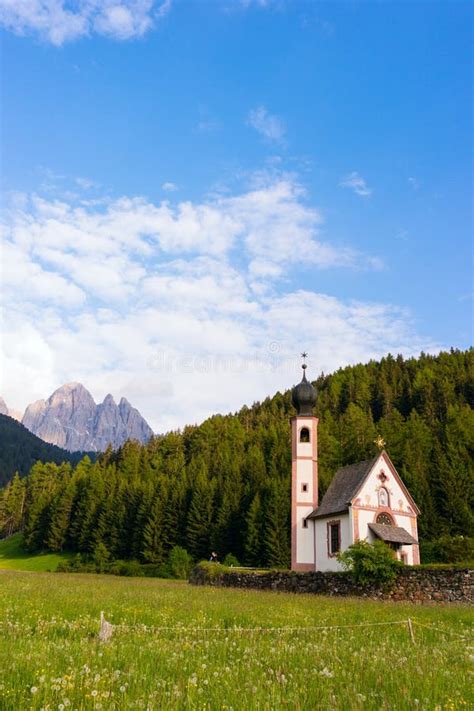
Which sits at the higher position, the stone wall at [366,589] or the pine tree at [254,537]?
the pine tree at [254,537]

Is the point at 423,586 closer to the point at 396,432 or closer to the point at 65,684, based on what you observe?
the point at 65,684

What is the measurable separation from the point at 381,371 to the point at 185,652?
143657mm

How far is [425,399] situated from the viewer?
119312 mm

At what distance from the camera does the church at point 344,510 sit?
43438mm

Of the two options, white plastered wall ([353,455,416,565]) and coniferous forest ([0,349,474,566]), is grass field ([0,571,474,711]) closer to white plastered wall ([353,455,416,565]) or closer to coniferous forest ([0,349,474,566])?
white plastered wall ([353,455,416,565])

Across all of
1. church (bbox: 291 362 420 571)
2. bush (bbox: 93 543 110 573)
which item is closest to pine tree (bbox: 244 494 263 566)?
bush (bbox: 93 543 110 573)

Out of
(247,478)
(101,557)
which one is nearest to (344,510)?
(247,478)

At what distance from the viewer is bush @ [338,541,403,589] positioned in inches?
1242

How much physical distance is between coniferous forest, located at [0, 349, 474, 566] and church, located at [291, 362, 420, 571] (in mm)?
23566

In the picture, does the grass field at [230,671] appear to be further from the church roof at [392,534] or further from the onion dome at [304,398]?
the onion dome at [304,398]

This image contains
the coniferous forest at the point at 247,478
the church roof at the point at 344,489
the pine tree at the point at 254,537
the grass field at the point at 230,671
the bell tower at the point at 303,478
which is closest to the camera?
the grass field at the point at 230,671

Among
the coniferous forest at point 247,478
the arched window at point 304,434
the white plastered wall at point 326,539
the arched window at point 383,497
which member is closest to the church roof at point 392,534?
the arched window at point 383,497

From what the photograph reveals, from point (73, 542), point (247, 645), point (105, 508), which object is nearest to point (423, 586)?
point (247, 645)

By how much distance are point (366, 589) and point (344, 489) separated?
14.6 meters
